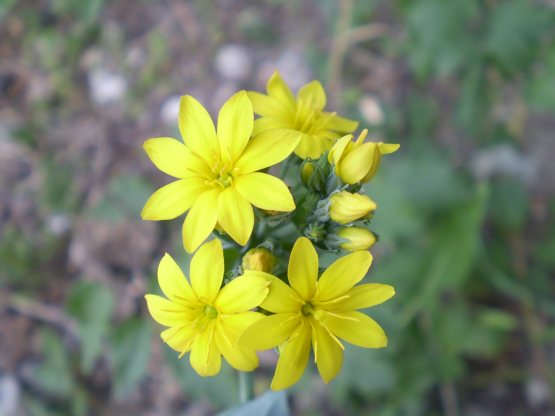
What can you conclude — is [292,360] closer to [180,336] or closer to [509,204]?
[180,336]

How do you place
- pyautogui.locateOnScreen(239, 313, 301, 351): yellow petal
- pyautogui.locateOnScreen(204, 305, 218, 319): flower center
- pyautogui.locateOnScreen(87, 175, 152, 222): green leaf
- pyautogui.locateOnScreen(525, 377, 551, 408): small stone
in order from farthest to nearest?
1. pyautogui.locateOnScreen(525, 377, 551, 408): small stone
2. pyautogui.locateOnScreen(87, 175, 152, 222): green leaf
3. pyautogui.locateOnScreen(204, 305, 218, 319): flower center
4. pyautogui.locateOnScreen(239, 313, 301, 351): yellow petal

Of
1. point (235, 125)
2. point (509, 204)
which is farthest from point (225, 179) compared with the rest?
point (509, 204)

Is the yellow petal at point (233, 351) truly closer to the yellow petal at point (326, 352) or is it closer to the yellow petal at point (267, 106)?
the yellow petal at point (326, 352)

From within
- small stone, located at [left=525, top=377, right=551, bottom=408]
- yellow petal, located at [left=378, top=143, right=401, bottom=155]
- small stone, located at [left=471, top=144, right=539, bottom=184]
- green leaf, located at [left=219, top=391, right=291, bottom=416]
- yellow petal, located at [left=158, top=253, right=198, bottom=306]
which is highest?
yellow petal, located at [left=378, top=143, right=401, bottom=155]

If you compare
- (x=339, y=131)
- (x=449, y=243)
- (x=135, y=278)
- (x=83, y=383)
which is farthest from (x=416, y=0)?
(x=83, y=383)

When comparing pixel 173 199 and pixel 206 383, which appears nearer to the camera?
pixel 173 199

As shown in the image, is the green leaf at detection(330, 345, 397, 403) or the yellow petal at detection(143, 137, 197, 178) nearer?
the yellow petal at detection(143, 137, 197, 178)

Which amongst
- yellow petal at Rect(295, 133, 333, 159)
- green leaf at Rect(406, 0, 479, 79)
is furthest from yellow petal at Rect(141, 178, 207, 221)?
green leaf at Rect(406, 0, 479, 79)

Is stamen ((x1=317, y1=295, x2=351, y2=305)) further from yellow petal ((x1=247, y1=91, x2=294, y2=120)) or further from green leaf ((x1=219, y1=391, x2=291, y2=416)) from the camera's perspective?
yellow petal ((x1=247, y1=91, x2=294, y2=120))

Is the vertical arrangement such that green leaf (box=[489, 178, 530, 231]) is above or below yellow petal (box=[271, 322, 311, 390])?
below
